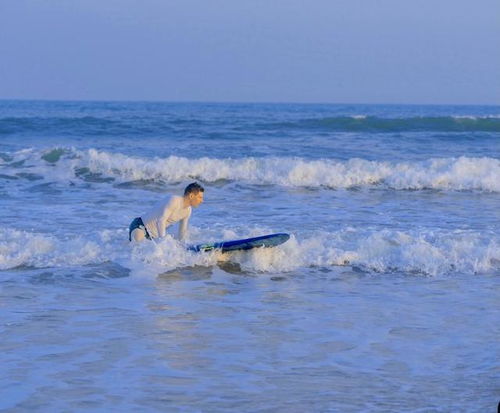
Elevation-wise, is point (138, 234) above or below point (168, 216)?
below

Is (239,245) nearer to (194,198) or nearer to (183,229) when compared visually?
(183,229)

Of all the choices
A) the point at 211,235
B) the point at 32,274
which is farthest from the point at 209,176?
the point at 32,274

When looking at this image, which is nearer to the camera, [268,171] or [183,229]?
[183,229]

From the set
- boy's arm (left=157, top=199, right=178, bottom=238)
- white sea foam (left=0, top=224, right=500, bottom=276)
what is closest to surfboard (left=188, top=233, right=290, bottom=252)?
white sea foam (left=0, top=224, right=500, bottom=276)

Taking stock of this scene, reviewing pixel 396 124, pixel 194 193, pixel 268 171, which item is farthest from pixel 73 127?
pixel 194 193

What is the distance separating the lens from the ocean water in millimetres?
5695

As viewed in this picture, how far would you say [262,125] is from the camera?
113ft

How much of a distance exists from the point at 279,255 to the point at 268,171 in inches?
350

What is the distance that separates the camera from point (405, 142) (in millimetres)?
27703

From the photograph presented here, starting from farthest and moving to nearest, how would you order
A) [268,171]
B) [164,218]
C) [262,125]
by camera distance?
[262,125] < [268,171] < [164,218]

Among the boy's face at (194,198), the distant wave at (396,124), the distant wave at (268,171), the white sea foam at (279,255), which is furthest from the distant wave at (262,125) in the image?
the boy's face at (194,198)

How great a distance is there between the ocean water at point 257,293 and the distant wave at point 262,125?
38.9 ft

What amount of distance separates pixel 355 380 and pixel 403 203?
9910mm

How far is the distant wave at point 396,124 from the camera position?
33.4 meters
